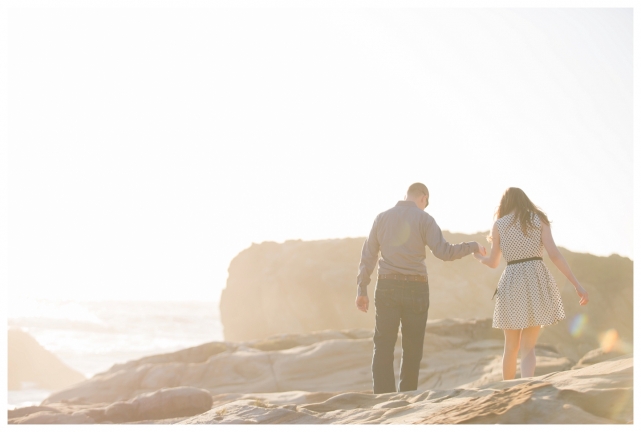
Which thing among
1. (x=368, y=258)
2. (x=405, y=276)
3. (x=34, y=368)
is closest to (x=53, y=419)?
(x=368, y=258)

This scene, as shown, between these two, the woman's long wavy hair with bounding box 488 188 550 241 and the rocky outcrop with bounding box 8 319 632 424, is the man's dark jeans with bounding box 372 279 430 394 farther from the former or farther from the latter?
the woman's long wavy hair with bounding box 488 188 550 241

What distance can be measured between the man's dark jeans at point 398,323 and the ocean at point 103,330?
30.4 m

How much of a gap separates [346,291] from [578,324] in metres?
11.3

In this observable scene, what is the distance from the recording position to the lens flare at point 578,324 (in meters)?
26.1

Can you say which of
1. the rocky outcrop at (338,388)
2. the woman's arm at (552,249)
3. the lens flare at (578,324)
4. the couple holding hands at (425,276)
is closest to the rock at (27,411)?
the rocky outcrop at (338,388)

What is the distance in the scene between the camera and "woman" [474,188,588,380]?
5328 millimetres

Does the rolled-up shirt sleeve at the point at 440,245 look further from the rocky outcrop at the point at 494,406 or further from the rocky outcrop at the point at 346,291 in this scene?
the rocky outcrop at the point at 346,291

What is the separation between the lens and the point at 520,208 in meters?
5.46

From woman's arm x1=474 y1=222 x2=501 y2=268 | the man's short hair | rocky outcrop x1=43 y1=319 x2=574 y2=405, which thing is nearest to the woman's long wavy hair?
woman's arm x1=474 y1=222 x2=501 y2=268

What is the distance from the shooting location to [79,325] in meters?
57.0

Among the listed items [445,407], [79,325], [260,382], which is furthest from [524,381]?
[79,325]

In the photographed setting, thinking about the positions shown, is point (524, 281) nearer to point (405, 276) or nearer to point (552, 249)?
point (552, 249)

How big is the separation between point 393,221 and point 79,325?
2260 inches

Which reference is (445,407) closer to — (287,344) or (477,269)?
(287,344)
